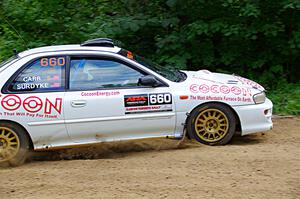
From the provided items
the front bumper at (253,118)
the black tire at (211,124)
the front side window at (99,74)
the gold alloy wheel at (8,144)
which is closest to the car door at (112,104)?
the front side window at (99,74)

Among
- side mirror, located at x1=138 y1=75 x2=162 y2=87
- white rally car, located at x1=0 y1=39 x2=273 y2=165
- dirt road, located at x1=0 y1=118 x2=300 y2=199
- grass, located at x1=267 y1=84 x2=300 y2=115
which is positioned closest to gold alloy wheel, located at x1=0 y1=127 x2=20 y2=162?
white rally car, located at x1=0 y1=39 x2=273 y2=165

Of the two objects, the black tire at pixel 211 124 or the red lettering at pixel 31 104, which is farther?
the black tire at pixel 211 124

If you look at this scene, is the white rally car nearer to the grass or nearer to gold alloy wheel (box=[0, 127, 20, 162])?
gold alloy wheel (box=[0, 127, 20, 162])

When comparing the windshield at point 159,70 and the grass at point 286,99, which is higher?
the windshield at point 159,70

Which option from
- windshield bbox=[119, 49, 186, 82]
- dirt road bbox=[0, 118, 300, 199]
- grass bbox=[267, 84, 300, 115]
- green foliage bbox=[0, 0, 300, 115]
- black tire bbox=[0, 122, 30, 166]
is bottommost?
dirt road bbox=[0, 118, 300, 199]

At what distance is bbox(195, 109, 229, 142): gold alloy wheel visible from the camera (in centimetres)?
704

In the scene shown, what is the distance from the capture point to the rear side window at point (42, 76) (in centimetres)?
679

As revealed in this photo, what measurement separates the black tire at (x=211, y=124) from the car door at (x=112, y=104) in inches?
12.1

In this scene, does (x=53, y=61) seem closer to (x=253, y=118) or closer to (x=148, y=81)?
(x=148, y=81)

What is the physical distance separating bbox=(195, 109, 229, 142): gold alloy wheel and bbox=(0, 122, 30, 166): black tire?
231cm

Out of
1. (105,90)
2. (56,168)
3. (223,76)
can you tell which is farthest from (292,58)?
(56,168)

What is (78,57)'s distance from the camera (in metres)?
6.95

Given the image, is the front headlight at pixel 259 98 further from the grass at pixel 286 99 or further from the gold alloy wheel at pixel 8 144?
the gold alloy wheel at pixel 8 144

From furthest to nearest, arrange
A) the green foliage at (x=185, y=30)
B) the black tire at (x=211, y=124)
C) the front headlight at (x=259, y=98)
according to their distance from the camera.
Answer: the green foliage at (x=185, y=30), the front headlight at (x=259, y=98), the black tire at (x=211, y=124)
